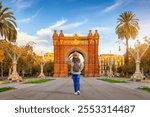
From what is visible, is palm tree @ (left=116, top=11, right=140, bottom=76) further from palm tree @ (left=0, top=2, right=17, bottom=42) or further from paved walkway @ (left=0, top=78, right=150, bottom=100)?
paved walkway @ (left=0, top=78, right=150, bottom=100)

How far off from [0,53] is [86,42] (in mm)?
52647

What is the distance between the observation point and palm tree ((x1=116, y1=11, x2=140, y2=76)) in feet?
229

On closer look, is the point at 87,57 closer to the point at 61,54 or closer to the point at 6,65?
the point at 61,54

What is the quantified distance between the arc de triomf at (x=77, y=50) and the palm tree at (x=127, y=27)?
2853 centimetres

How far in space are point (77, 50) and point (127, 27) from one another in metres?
32.0

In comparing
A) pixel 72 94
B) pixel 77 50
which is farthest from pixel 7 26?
pixel 77 50

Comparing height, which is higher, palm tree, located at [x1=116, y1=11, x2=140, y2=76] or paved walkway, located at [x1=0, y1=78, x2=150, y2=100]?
palm tree, located at [x1=116, y1=11, x2=140, y2=76]

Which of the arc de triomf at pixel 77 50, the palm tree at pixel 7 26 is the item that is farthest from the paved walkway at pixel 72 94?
the arc de triomf at pixel 77 50

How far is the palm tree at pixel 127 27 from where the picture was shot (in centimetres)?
6969

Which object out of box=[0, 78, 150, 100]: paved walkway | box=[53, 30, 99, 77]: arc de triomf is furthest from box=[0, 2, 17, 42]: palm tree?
box=[53, 30, 99, 77]: arc de triomf

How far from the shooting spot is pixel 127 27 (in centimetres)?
7081

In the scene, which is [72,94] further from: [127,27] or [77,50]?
[77,50]

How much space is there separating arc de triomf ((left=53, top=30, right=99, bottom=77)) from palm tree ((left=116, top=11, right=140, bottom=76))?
28.5m

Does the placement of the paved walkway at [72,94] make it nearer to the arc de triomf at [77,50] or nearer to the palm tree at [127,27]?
the palm tree at [127,27]
